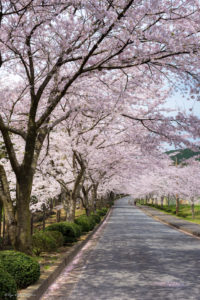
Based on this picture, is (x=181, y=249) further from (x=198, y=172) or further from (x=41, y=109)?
(x=198, y=172)

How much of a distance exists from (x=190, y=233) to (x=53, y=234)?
12148 millimetres

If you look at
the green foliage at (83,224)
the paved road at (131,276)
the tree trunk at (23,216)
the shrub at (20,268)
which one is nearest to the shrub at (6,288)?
the shrub at (20,268)

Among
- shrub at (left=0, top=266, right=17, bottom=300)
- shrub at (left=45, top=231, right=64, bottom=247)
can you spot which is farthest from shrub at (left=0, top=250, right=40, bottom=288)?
shrub at (left=45, top=231, right=64, bottom=247)

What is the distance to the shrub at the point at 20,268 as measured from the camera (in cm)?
679

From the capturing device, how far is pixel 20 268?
22.7ft

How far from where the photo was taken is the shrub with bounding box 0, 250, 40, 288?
22.3ft

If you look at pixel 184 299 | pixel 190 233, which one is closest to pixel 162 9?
pixel 184 299

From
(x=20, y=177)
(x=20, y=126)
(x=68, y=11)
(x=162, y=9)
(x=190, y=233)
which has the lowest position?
(x=190, y=233)

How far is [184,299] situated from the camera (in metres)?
6.70

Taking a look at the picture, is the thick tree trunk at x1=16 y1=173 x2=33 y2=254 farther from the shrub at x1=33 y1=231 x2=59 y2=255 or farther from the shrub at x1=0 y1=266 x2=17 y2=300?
the shrub at x1=0 y1=266 x2=17 y2=300

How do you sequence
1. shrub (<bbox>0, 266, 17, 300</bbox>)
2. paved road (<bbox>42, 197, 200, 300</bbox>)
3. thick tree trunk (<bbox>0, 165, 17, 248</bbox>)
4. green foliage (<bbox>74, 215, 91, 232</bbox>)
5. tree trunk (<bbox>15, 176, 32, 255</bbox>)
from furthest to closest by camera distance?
green foliage (<bbox>74, 215, 91, 232</bbox>) → thick tree trunk (<bbox>0, 165, 17, 248</bbox>) → tree trunk (<bbox>15, 176, 32, 255</bbox>) → paved road (<bbox>42, 197, 200, 300</bbox>) → shrub (<bbox>0, 266, 17, 300</bbox>)

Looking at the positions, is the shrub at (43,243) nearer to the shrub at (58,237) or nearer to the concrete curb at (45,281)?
the concrete curb at (45,281)

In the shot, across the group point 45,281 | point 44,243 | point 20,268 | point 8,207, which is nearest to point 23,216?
point 8,207

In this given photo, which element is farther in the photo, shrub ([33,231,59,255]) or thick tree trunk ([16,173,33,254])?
shrub ([33,231,59,255])
